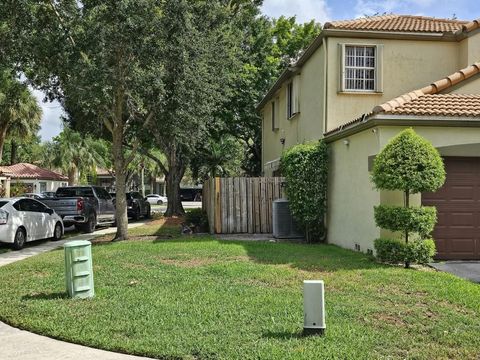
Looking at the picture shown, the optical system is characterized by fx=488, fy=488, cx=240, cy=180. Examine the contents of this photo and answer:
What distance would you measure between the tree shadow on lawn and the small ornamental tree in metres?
0.61

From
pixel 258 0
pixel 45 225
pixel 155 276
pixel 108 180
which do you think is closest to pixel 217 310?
pixel 155 276

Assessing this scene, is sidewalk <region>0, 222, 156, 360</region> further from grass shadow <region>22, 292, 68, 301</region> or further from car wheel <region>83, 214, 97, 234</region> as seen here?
car wheel <region>83, 214, 97, 234</region>

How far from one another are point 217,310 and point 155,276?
2668mm

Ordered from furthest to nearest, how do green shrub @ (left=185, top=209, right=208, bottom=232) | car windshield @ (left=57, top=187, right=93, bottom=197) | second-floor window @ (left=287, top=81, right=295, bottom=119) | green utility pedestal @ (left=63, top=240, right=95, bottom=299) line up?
1. car windshield @ (left=57, top=187, right=93, bottom=197)
2. green shrub @ (left=185, top=209, right=208, bottom=232)
3. second-floor window @ (left=287, top=81, right=295, bottom=119)
4. green utility pedestal @ (left=63, top=240, right=95, bottom=299)

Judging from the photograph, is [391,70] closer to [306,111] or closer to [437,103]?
[306,111]

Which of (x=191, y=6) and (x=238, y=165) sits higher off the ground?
(x=191, y=6)

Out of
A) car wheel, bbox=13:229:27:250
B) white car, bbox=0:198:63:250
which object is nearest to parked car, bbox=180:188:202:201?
white car, bbox=0:198:63:250

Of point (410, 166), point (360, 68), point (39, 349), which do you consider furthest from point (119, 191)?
point (39, 349)

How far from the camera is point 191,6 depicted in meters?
14.8

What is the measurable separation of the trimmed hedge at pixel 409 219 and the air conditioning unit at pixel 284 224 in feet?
16.7

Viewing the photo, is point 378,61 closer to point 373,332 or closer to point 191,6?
point 191,6

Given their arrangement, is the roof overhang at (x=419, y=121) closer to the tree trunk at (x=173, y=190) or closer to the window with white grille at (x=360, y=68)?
the window with white grille at (x=360, y=68)

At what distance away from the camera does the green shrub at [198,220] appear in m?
18.3

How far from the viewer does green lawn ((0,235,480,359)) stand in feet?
17.3
